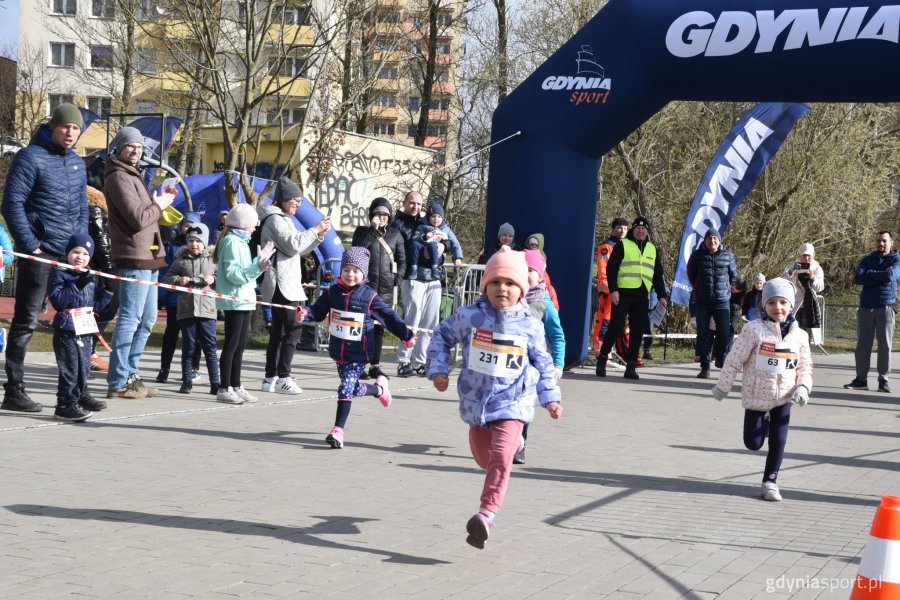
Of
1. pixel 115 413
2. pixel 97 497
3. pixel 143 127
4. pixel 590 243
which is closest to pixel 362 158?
pixel 143 127

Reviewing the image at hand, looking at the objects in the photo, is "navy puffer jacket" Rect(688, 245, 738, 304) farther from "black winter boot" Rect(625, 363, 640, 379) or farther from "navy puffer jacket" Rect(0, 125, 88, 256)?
"navy puffer jacket" Rect(0, 125, 88, 256)

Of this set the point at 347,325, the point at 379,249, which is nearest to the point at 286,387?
the point at 379,249

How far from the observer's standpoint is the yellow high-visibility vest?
605 inches

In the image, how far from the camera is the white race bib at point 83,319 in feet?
30.0

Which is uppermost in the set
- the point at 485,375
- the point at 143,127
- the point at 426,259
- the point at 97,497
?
the point at 143,127

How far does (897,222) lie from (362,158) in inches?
662

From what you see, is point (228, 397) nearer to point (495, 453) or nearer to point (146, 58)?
point (495, 453)

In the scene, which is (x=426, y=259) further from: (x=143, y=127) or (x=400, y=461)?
(x=143, y=127)

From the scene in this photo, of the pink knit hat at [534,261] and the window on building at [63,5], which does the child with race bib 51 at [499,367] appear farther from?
the window on building at [63,5]

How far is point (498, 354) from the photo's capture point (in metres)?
6.26

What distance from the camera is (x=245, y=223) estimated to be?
11164 mm

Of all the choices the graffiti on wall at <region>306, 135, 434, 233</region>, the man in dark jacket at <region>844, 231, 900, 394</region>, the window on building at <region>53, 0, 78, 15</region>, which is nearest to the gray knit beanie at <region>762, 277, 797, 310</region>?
the man in dark jacket at <region>844, 231, 900, 394</region>

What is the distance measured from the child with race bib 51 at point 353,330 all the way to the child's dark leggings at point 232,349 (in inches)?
70.8

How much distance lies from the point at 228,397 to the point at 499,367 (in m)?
5.22
